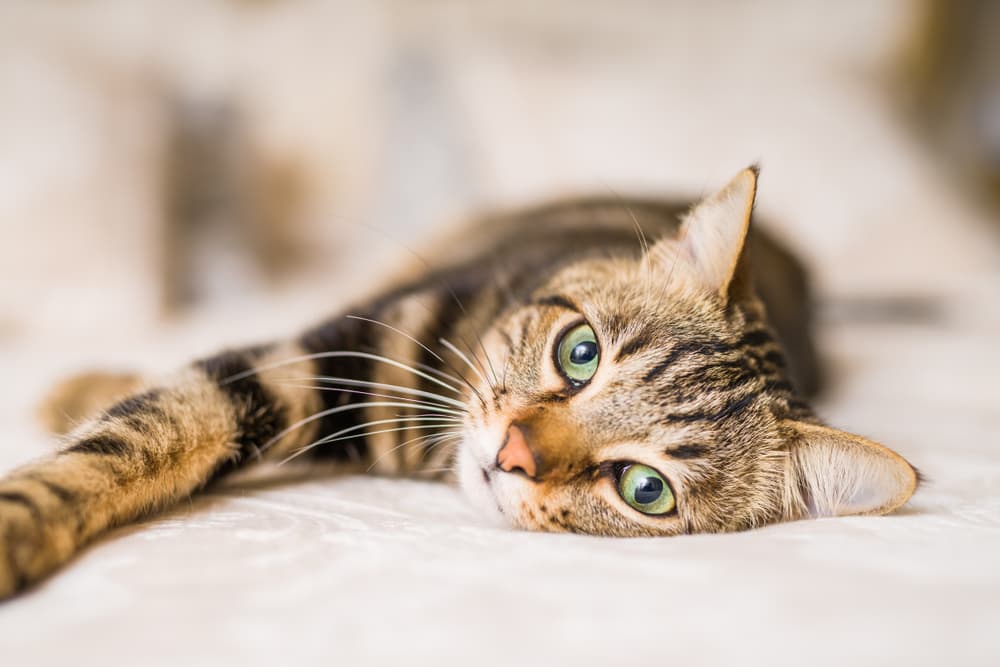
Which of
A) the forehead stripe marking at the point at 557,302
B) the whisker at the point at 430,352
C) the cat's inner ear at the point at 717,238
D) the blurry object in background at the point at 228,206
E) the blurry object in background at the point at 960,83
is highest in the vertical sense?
the blurry object in background at the point at 960,83

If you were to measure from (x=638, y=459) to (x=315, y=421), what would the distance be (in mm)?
460

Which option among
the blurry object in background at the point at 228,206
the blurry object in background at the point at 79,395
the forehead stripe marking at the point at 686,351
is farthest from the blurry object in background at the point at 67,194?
the forehead stripe marking at the point at 686,351

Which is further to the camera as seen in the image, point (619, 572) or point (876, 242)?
point (876, 242)

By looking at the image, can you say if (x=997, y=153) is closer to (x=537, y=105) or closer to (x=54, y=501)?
(x=537, y=105)

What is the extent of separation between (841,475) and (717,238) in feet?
1.12

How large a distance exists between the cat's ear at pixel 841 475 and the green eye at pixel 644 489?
16 cm

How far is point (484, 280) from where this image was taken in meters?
1.27

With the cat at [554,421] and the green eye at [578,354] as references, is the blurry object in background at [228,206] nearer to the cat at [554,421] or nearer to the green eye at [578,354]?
the cat at [554,421]

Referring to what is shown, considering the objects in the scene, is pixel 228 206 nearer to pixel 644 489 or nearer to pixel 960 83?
pixel 644 489

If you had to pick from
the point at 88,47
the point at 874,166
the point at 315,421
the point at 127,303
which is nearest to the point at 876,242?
the point at 874,166

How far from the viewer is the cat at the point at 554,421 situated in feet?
2.60

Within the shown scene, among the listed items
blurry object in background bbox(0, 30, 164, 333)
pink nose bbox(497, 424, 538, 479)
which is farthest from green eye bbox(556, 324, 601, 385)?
blurry object in background bbox(0, 30, 164, 333)

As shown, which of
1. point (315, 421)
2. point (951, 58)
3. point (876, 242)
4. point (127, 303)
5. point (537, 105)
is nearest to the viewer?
point (315, 421)

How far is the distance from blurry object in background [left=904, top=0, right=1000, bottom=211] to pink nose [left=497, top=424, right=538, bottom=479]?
2.42 meters
